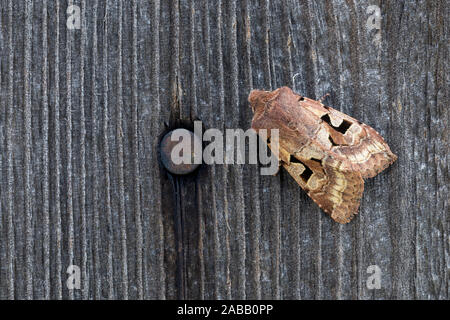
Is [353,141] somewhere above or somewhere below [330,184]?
above

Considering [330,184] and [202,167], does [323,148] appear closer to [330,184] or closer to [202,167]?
[330,184]

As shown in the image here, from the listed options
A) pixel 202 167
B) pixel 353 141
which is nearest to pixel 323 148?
pixel 353 141

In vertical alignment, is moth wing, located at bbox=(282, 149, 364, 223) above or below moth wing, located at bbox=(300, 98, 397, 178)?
below

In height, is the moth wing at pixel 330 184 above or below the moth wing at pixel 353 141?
below

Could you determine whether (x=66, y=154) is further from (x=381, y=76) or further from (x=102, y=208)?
(x=381, y=76)
